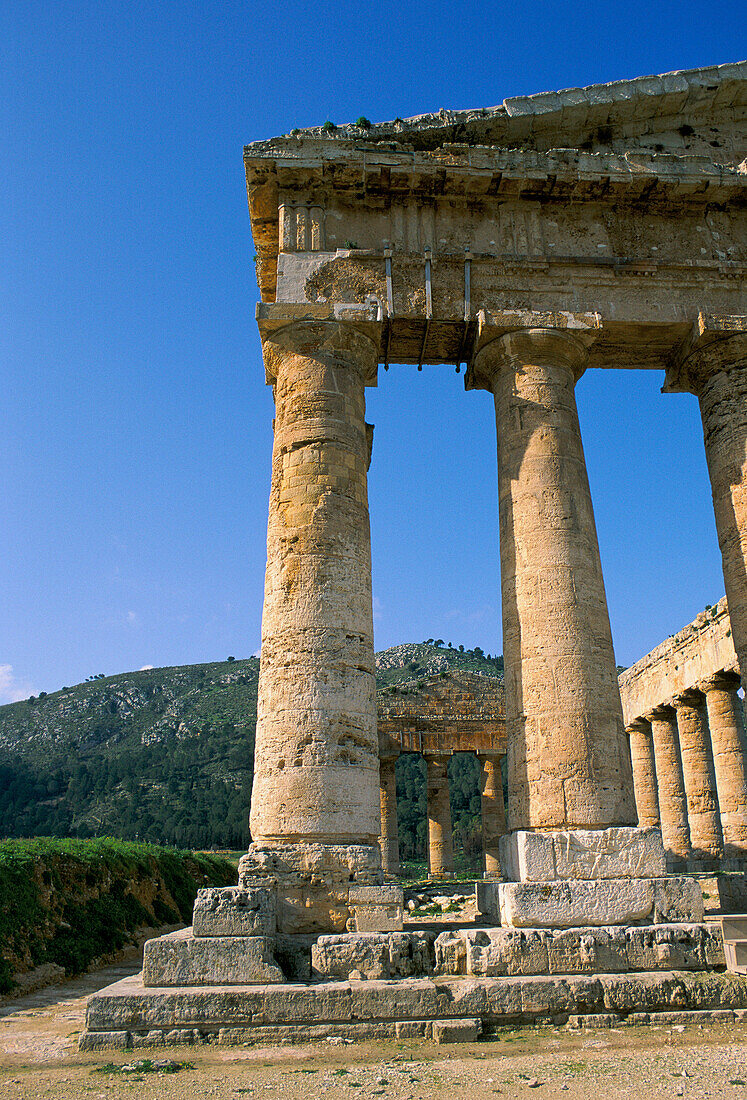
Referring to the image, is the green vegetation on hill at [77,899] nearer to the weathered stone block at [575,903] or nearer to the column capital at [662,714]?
the weathered stone block at [575,903]

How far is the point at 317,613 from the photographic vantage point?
903cm

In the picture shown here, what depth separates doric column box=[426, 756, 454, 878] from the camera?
29.3m

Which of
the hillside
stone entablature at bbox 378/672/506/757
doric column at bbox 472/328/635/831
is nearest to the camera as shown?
doric column at bbox 472/328/635/831

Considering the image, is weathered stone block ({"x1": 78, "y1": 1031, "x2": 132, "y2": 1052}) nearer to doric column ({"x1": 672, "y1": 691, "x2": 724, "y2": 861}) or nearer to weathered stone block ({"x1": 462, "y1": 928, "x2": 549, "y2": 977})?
weathered stone block ({"x1": 462, "y1": 928, "x2": 549, "y2": 977})

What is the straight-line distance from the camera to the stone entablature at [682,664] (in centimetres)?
1972

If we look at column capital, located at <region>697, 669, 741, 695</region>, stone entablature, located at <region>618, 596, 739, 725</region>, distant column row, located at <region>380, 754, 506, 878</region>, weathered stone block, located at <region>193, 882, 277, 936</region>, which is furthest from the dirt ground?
distant column row, located at <region>380, 754, 506, 878</region>

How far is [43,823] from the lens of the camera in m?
57.5

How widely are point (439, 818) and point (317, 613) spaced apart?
75.0ft

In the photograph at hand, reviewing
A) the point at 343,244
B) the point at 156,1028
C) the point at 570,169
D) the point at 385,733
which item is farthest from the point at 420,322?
the point at 385,733

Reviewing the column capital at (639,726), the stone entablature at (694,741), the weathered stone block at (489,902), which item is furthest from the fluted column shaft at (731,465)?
the column capital at (639,726)

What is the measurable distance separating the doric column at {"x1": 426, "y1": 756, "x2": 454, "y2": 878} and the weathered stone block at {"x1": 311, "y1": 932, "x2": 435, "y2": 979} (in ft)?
72.3

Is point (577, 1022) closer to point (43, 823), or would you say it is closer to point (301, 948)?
point (301, 948)

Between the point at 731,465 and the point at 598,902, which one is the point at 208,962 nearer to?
the point at 598,902

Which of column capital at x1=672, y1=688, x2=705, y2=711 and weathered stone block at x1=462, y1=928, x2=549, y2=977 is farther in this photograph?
column capital at x1=672, y1=688, x2=705, y2=711
